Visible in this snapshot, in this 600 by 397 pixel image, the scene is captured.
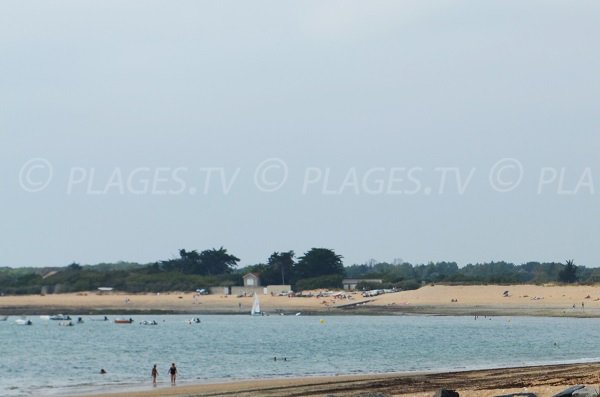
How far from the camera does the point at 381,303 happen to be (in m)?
128

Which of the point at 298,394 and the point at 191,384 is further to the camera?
the point at 191,384

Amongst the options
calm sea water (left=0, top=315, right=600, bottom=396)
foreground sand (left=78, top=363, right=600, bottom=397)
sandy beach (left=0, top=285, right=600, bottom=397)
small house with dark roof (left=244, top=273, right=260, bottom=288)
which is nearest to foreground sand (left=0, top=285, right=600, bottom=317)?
sandy beach (left=0, top=285, right=600, bottom=397)

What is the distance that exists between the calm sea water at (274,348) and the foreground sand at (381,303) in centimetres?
806

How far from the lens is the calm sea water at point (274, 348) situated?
48.6 meters

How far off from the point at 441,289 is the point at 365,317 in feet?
57.6

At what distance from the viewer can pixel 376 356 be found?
5772 cm

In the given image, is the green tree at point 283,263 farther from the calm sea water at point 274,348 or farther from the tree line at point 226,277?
the calm sea water at point 274,348

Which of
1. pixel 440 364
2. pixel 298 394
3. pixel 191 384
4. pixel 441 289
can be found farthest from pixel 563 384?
pixel 441 289

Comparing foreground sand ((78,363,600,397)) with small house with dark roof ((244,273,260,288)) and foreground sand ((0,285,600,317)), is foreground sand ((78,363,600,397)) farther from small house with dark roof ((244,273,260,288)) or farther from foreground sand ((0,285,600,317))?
small house with dark roof ((244,273,260,288))

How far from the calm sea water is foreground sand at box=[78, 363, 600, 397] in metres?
4.34

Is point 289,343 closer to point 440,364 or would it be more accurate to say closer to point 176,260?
point 440,364

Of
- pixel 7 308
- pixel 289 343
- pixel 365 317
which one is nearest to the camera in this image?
pixel 289 343

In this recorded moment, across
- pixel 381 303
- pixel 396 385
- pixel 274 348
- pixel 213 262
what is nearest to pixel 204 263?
pixel 213 262

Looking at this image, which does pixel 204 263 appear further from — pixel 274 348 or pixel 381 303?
pixel 274 348
